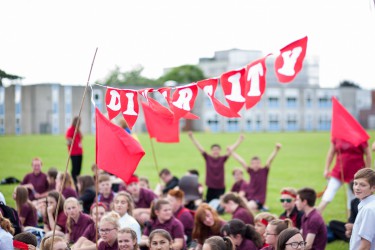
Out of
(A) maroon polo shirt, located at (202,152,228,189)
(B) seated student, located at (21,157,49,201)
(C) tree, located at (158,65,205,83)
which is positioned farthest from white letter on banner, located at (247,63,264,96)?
(C) tree, located at (158,65,205,83)

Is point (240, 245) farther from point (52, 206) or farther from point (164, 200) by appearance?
point (52, 206)

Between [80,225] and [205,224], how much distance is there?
1931 mm

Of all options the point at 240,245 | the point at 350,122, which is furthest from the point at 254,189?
the point at 240,245

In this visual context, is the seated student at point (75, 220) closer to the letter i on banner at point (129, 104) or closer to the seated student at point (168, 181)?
the letter i on banner at point (129, 104)

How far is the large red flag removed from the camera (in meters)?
8.16

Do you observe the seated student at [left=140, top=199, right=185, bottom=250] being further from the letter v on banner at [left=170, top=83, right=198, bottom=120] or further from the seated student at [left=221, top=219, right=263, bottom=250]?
the letter v on banner at [left=170, top=83, right=198, bottom=120]

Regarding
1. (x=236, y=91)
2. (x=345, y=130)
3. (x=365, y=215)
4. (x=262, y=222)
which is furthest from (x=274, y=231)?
(x=345, y=130)

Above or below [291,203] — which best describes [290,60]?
above

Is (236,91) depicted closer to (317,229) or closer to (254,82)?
(254,82)

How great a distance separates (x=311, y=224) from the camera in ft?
31.2

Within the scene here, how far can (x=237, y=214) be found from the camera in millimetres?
10625

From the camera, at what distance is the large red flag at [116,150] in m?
8.16

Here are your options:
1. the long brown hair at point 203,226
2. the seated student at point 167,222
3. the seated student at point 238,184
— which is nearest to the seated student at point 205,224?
the long brown hair at point 203,226

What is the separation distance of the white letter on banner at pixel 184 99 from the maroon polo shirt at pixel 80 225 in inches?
109
